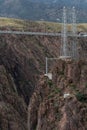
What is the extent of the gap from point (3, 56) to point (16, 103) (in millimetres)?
24919

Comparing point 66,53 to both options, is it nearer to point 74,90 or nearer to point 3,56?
point 74,90

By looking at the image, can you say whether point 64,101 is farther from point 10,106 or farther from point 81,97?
point 10,106

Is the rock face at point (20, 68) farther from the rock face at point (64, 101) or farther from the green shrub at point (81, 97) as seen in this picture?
the green shrub at point (81, 97)

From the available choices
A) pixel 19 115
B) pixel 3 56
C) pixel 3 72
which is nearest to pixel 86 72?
pixel 19 115

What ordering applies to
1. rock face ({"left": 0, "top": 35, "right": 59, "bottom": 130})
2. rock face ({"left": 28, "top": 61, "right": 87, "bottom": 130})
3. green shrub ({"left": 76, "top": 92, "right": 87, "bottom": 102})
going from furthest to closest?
rock face ({"left": 0, "top": 35, "right": 59, "bottom": 130}) < green shrub ({"left": 76, "top": 92, "right": 87, "bottom": 102}) < rock face ({"left": 28, "top": 61, "right": 87, "bottom": 130})

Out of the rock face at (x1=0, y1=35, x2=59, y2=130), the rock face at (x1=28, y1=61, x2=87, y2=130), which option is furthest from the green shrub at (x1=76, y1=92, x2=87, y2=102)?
the rock face at (x1=0, y1=35, x2=59, y2=130)

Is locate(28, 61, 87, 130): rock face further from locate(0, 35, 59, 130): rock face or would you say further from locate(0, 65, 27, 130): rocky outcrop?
locate(0, 35, 59, 130): rock face

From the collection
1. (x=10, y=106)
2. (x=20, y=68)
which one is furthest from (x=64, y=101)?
(x=20, y=68)

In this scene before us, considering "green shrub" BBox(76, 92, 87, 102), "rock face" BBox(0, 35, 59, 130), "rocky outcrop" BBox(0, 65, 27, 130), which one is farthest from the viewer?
"rock face" BBox(0, 35, 59, 130)

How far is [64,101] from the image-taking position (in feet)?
261

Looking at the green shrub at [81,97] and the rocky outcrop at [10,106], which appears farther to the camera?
the rocky outcrop at [10,106]

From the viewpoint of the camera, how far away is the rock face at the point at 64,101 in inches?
3009

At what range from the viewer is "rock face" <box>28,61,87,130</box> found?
76.4 metres

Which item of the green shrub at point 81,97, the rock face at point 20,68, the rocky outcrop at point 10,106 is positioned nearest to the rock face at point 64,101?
the green shrub at point 81,97
